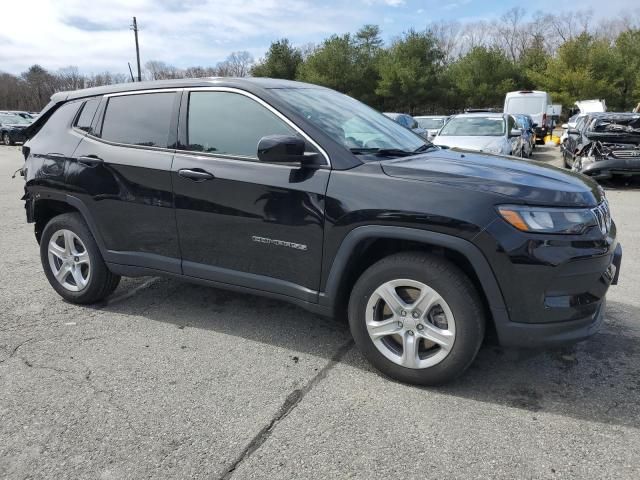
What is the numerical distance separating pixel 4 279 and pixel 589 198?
5.08m

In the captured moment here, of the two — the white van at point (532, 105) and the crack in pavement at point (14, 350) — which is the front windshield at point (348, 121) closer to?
the crack in pavement at point (14, 350)

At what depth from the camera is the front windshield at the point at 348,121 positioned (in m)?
3.31

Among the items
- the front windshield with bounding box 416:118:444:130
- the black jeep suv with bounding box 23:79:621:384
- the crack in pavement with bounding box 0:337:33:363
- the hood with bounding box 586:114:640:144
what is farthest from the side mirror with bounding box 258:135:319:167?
the front windshield with bounding box 416:118:444:130

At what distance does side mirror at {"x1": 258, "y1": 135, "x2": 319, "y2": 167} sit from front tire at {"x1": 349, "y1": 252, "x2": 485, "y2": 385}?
781 millimetres

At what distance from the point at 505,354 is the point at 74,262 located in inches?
133

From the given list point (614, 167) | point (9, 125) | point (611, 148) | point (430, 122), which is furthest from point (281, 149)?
point (9, 125)

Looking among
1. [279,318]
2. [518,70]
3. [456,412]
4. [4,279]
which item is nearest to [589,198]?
[456,412]

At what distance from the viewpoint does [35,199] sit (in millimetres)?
4340

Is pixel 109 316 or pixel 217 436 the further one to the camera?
pixel 109 316

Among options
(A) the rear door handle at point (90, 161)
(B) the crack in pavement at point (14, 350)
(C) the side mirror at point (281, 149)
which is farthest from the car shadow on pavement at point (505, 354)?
(C) the side mirror at point (281, 149)

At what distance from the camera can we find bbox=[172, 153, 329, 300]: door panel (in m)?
3.12

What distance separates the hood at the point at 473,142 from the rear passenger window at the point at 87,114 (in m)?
7.94

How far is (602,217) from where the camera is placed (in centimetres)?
290

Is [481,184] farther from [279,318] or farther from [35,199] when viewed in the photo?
[35,199]
